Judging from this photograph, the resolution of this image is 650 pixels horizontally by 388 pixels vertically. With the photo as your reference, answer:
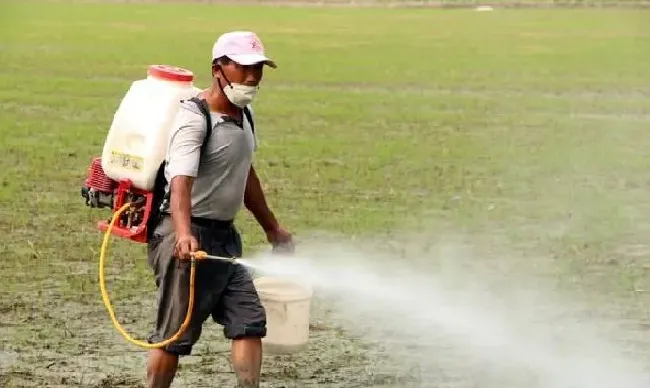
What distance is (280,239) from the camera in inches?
246

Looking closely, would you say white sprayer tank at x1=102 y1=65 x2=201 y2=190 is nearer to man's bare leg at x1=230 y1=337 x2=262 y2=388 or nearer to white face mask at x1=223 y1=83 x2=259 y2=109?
white face mask at x1=223 y1=83 x2=259 y2=109

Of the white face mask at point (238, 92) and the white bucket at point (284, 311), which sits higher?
the white face mask at point (238, 92)

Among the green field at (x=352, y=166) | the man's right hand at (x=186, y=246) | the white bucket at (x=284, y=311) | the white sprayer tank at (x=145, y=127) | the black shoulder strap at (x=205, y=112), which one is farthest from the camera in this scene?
the green field at (x=352, y=166)

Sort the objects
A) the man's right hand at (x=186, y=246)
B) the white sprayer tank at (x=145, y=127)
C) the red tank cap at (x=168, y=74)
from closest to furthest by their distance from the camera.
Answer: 1. the man's right hand at (x=186, y=246)
2. the white sprayer tank at (x=145, y=127)
3. the red tank cap at (x=168, y=74)

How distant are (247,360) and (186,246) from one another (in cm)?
A: 62

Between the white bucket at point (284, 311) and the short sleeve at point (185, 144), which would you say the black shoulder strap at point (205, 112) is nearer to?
the short sleeve at point (185, 144)

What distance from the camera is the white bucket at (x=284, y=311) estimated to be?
6.20 m

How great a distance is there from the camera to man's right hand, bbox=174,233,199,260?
5473 mm

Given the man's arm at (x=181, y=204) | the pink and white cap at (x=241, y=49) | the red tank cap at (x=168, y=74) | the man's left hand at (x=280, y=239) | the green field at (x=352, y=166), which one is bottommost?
the green field at (x=352, y=166)

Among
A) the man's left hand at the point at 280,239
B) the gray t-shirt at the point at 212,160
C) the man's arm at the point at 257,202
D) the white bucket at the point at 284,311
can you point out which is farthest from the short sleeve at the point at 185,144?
the white bucket at the point at 284,311

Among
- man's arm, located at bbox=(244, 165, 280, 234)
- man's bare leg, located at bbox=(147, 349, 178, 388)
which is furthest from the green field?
man's arm, located at bbox=(244, 165, 280, 234)

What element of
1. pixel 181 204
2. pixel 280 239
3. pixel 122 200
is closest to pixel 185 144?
pixel 181 204

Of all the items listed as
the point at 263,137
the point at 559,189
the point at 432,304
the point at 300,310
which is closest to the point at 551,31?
the point at 263,137

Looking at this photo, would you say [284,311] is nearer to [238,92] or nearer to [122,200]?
[122,200]
